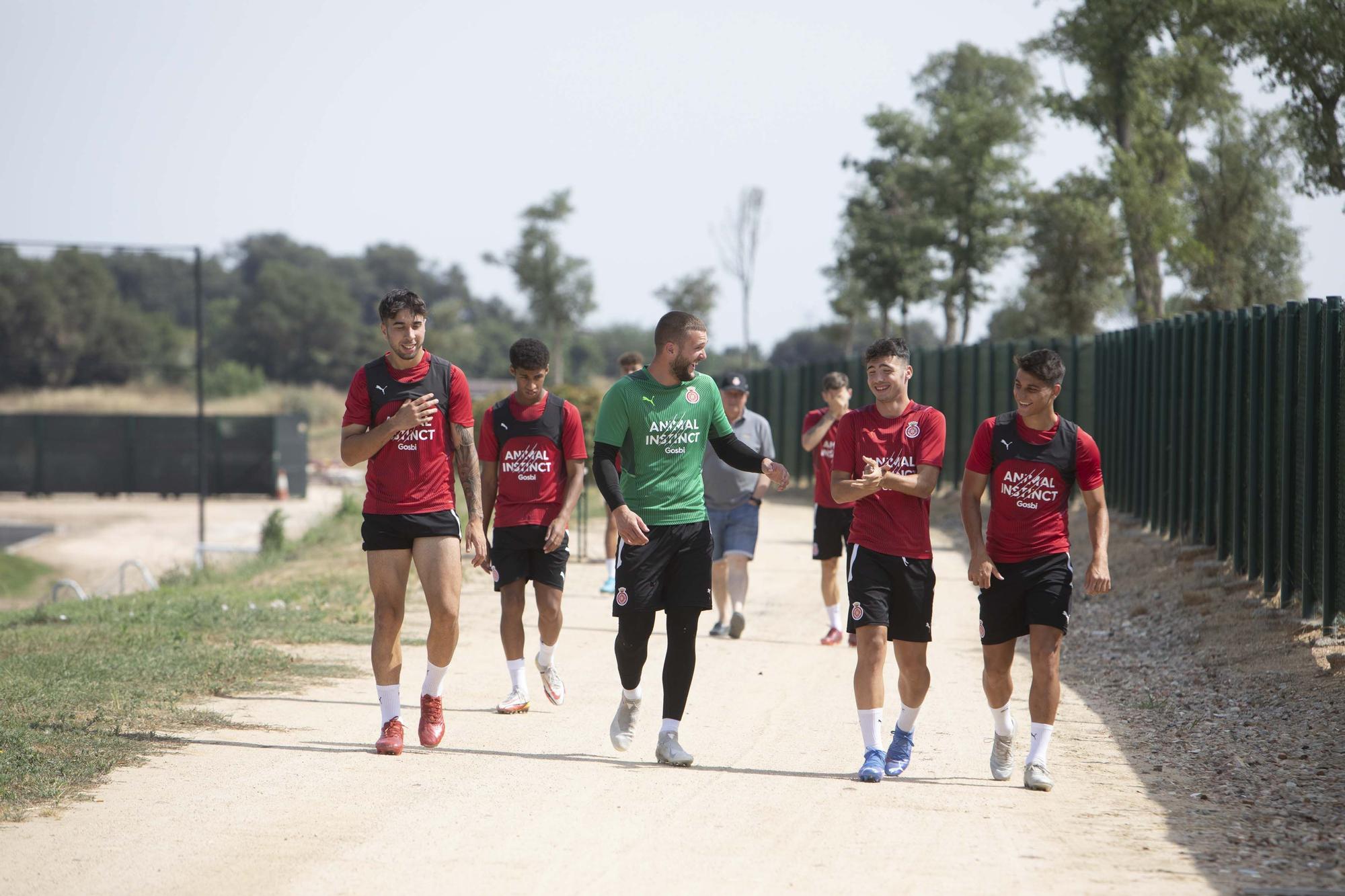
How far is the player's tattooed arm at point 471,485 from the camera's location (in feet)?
23.5

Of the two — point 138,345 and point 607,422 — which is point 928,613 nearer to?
point 607,422

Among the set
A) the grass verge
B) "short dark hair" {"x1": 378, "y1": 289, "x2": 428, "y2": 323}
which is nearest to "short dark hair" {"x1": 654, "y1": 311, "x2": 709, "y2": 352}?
"short dark hair" {"x1": 378, "y1": 289, "x2": 428, "y2": 323}

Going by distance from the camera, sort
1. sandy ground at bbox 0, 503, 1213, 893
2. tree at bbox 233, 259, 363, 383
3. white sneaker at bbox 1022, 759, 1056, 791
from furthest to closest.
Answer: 1. tree at bbox 233, 259, 363, 383
2. white sneaker at bbox 1022, 759, 1056, 791
3. sandy ground at bbox 0, 503, 1213, 893

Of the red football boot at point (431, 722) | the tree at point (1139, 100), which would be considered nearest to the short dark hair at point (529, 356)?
the red football boot at point (431, 722)

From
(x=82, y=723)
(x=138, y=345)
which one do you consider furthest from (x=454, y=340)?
(x=82, y=723)

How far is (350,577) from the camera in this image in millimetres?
15375

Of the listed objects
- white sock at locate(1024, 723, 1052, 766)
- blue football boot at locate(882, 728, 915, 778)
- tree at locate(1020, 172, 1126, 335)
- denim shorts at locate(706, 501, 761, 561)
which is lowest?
blue football boot at locate(882, 728, 915, 778)

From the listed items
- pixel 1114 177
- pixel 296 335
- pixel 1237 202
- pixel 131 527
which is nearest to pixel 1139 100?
pixel 1114 177

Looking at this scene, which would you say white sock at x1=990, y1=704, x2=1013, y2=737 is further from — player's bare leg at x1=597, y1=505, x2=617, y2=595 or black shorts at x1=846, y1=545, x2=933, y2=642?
player's bare leg at x1=597, y1=505, x2=617, y2=595

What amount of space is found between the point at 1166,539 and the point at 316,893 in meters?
12.9

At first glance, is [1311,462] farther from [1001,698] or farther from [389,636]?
[389,636]

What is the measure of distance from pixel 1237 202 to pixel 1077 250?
5458 mm

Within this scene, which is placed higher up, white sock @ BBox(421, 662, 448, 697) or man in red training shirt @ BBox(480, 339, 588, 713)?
man in red training shirt @ BBox(480, 339, 588, 713)

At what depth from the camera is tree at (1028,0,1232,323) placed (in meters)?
27.8
